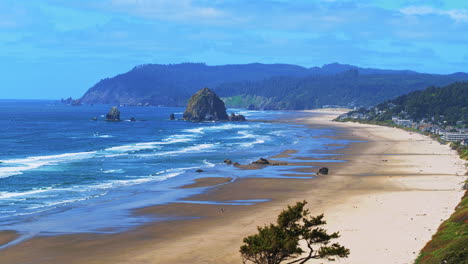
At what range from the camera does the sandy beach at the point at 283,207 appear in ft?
105

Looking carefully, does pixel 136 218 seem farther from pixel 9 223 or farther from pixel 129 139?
pixel 129 139

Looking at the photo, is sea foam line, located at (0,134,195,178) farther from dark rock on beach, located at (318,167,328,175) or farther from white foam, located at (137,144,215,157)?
dark rock on beach, located at (318,167,328,175)

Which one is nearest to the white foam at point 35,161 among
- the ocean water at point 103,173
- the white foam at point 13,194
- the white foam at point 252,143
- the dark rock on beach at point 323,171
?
the ocean water at point 103,173

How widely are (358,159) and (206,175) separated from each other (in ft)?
89.0

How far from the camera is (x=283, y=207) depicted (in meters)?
46.7

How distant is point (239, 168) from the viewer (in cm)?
7162

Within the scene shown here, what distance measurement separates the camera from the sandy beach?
3216 centimetres

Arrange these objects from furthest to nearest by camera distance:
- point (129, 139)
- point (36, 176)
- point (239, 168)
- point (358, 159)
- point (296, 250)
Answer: point (129, 139) < point (358, 159) < point (239, 168) < point (36, 176) < point (296, 250)

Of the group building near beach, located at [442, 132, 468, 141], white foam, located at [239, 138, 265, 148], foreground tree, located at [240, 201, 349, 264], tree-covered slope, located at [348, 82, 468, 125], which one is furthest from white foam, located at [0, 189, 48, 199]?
tree-covered slope, located at [348, 82, 468, 125]

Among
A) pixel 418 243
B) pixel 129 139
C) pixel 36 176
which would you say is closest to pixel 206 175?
pixel 36 176

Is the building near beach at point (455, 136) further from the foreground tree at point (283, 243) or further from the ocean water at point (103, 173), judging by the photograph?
the foreground tree at point (283, 243)

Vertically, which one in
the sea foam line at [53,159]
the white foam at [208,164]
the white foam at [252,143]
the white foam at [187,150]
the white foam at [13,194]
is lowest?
the white foam at [208,164]

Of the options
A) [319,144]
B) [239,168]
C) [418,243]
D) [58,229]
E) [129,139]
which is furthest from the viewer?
[129,139]

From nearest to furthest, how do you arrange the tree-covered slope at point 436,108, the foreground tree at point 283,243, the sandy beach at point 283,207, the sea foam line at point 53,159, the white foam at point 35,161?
1. the foreground tree at point 283,243
2. the sandy beach at point 283,207
3. the white foam at point 35,161
4. the sea foam line at point 53,159
5. the tree-covered slope at point 436,108
